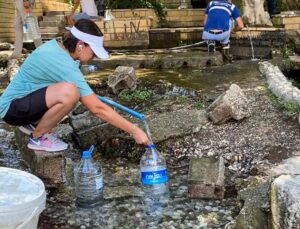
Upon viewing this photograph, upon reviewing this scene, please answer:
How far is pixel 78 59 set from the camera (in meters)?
3.25

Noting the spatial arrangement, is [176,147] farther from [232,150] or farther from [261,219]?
[261,219]

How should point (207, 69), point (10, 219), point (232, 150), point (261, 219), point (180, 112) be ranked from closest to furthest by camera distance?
point (10, 219)
point (261, 219)
point (232, 150)
point (180, 112)
point (207, 69)

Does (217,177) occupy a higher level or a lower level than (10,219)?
lower

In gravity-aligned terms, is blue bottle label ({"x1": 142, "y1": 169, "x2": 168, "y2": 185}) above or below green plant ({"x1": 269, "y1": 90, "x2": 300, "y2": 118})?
below

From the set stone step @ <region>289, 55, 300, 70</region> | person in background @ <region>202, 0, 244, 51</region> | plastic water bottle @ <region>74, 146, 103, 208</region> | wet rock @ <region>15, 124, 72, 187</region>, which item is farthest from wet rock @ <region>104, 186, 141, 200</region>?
person in background @ <region>202, 0, 244, 51</region>

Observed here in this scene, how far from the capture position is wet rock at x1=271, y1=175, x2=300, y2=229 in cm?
211

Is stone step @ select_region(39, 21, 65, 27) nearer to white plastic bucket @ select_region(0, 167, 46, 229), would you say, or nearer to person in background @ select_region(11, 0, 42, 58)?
person in background @ select_region(11, 0, 42, 58)

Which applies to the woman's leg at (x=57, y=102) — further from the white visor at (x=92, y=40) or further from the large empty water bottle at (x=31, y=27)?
the large empty water bottle at (x=31, y=27)

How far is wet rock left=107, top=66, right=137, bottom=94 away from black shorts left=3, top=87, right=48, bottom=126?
2.68 metres

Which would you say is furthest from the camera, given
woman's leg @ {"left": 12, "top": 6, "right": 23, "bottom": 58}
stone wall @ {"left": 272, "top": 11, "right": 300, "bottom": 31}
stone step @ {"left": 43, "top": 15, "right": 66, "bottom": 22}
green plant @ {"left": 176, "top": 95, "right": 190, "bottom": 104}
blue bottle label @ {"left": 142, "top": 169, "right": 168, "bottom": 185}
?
stone step @ {"left": 43, "top": 15, "right": 66, "bottom": 22}

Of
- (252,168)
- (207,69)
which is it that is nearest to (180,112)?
(252,168)

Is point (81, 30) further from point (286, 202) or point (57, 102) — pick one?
point (286, 202)

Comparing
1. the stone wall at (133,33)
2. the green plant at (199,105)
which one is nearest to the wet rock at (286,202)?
the green plant at (199,105)

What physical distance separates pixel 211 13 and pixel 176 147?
5.19m
